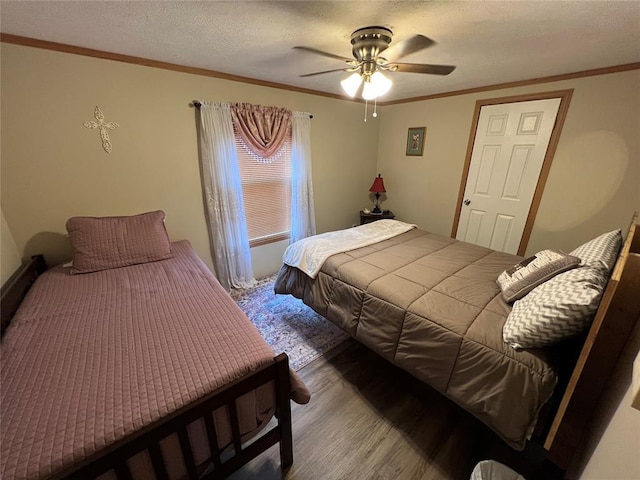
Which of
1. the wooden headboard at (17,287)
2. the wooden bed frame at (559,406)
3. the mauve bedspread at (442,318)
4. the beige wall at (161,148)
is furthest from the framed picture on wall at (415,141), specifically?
the wooden headboard at (17,287)

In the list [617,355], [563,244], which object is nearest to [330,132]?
[563,244]

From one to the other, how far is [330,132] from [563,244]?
9.35ft

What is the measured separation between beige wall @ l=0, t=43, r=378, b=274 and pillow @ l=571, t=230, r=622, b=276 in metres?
2.85

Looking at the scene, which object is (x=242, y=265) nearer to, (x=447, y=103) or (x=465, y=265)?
(x=465, y=265)

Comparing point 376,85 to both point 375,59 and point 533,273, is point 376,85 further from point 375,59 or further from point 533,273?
point 533,273

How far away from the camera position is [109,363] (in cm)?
105

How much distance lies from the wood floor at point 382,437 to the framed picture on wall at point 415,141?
287 centimetres

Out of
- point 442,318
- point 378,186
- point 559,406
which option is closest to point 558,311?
point 559,406

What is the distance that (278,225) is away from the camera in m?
3.21

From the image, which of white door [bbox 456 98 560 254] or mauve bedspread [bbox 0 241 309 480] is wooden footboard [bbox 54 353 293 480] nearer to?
mauve bedspread [bbox 0 241 309 480]

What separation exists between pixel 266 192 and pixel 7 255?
2046 millimetres

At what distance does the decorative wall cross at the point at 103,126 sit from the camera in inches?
75.2

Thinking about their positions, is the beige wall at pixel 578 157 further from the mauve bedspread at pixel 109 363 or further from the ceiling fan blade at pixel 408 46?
the mauve bedspread at pixel 109 363

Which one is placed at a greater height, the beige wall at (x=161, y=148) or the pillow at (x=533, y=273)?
the beige wall at (x=161, y=148)
